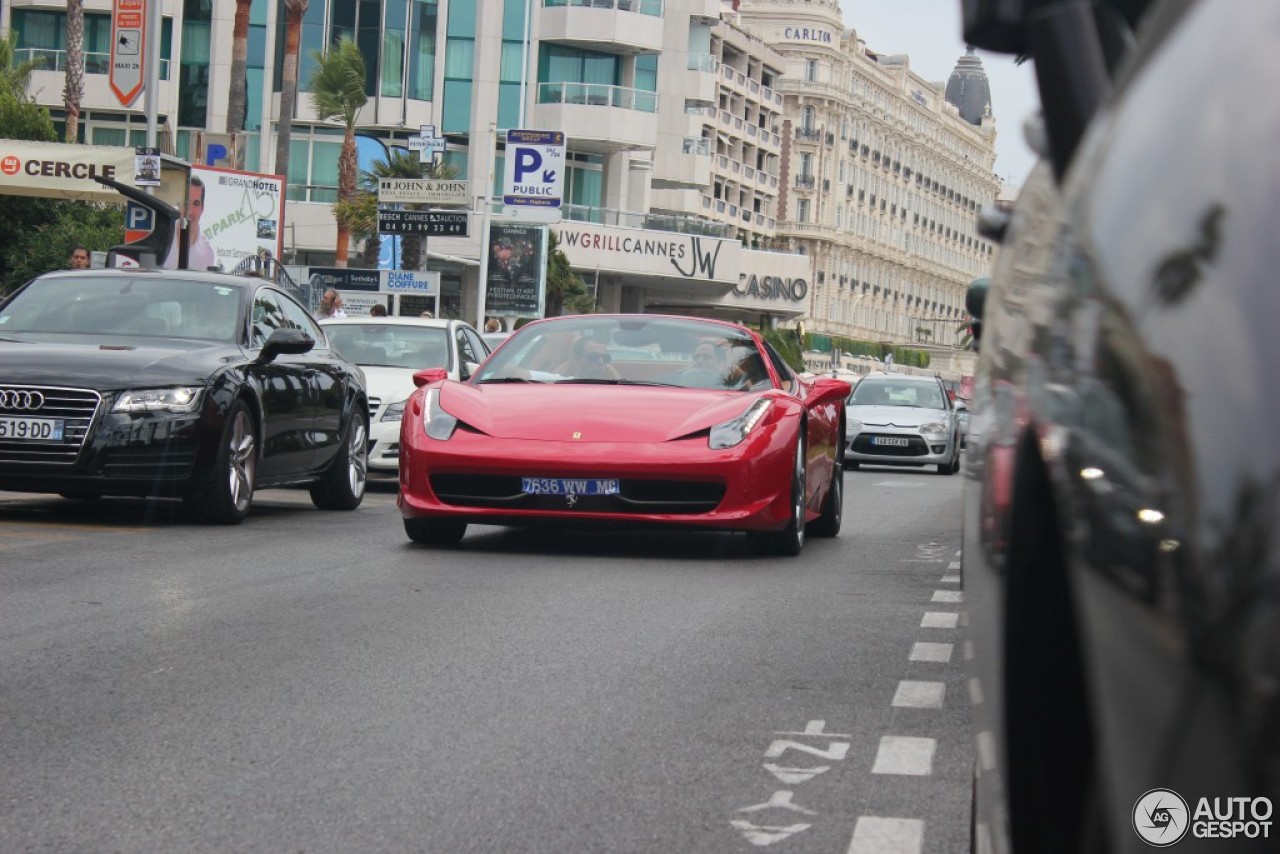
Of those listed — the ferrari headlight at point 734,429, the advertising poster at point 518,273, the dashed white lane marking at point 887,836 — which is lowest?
the dashed white lane marking at point 887,836

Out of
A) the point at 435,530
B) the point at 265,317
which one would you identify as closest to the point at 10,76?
the point at 265,317

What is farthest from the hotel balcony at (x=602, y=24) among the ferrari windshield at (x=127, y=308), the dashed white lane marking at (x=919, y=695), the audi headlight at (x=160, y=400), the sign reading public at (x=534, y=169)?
the dashed white lane marking at (x=919, y=695)

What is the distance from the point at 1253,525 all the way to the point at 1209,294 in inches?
8.0

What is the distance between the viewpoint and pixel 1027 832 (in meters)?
1.97

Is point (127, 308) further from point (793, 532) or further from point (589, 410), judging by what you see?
point (793, 532)

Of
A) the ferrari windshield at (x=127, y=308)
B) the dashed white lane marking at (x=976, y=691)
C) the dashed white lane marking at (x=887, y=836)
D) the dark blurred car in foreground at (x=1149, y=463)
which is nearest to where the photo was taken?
the dark blurred car in foreground at (x=1149, y=463)

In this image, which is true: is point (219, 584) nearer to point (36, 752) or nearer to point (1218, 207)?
point (36, 752)

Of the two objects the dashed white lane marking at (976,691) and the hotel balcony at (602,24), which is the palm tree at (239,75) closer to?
the hotel balcony at (602,24)

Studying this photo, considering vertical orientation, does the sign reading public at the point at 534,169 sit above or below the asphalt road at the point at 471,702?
above

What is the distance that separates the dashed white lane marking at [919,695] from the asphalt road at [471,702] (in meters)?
0.02

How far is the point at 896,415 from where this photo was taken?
31.0 metres

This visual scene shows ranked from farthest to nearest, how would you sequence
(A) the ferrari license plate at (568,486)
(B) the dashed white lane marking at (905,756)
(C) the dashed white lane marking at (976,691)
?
(A) the ferrari license plate at (568,486) → (B) the dashed white lane marking at (905,756) → (C) the dashed white lane marking at (976,691)

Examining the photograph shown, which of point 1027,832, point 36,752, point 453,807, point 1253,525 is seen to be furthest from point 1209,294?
point 36,752

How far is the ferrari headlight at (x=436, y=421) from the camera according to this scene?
11078 mm
